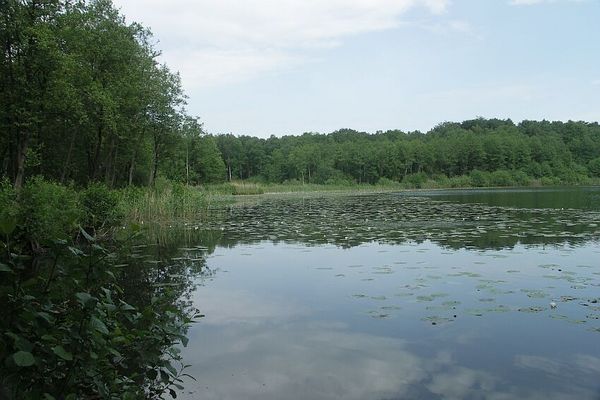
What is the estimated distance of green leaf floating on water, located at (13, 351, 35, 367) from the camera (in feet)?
8.44

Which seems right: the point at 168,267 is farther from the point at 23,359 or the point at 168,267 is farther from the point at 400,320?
the point at 23,359

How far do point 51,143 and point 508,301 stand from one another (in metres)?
28.0

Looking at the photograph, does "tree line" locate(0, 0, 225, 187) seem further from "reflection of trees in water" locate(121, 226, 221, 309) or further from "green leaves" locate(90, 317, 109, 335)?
"green leaves" locate(90, 317, 109, 335)

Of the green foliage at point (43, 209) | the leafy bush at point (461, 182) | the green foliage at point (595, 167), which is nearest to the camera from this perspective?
the green foliage at point (43, 209)

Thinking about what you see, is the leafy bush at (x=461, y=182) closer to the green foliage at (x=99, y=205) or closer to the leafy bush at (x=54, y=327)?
the green foliage at (x=99, y=205)

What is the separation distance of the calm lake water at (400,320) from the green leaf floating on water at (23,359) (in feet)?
10.2

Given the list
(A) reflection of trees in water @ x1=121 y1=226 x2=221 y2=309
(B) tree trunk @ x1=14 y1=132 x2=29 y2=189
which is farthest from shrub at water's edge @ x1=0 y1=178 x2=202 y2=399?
(B) tree trunk @ x1=14 y1=132 x2=29 y2=189

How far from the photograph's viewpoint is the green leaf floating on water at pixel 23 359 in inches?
101

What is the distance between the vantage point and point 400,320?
26.4 ft

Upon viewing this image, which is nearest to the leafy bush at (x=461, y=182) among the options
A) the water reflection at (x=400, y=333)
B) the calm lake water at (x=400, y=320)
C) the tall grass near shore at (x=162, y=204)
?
the tall grass near shore at (x=162, y=204)

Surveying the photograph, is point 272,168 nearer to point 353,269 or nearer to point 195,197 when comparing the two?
point 195,197

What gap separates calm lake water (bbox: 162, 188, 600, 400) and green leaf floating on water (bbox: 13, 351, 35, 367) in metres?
3.11

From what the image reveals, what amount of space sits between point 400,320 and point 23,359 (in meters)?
6.38

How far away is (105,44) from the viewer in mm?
26797
